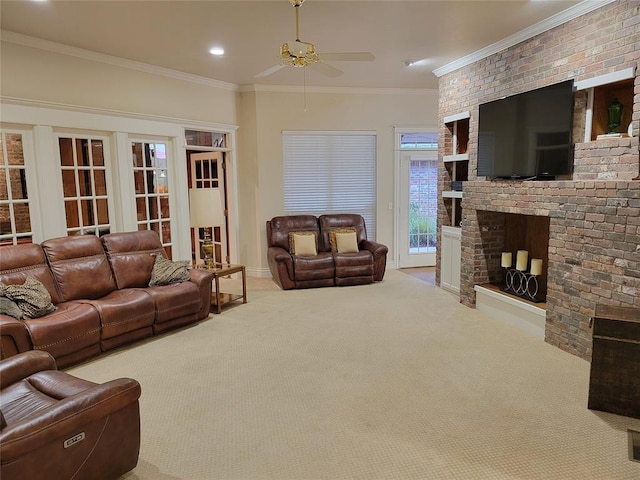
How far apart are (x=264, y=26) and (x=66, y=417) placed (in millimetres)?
3539

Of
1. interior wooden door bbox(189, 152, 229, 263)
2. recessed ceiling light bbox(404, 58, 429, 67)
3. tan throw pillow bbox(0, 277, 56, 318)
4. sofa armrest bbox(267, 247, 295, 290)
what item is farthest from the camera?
interior wooden door bbox(189, 152, 229, 263)

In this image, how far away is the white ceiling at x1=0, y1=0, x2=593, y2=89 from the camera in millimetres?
3578

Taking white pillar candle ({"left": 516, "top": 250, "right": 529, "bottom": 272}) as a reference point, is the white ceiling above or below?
above

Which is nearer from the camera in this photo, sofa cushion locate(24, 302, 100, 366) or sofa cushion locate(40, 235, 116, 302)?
sofa cushion locate(24, 302, 100, 366)

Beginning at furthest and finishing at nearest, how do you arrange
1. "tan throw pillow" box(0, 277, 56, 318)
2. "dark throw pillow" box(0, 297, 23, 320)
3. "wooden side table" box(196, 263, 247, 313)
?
"wooden side table" box(196, 263, 247, 313), "tan throw pillow" box(0, 277, 56, 318), "dark throw pillow" box(0, 297, 23, 320)

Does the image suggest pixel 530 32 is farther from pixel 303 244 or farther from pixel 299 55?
pixel 303 244

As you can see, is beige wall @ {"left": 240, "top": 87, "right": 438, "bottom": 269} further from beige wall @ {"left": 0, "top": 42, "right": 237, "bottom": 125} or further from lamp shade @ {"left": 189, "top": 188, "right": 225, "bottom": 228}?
lamp shade @ {"left": 189, "top": 188, "right": 225, "bottom": 228}

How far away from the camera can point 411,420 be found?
2.78 metres

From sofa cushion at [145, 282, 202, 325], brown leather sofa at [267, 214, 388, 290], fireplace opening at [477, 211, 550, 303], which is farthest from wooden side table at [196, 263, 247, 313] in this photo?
fireplace opening at [477, 211, 550, 303]

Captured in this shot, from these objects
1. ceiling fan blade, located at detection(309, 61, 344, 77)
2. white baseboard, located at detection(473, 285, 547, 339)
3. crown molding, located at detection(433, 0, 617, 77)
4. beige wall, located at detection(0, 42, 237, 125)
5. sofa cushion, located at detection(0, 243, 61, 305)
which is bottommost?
white baseboard, located at detection(473, 285, 547, 339)

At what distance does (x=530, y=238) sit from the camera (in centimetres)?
486

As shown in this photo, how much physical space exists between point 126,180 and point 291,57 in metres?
3.04

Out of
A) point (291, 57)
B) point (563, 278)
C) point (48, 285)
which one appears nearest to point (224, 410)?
point (48, 285)

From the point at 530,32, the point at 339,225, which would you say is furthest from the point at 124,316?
the point at 530,32
